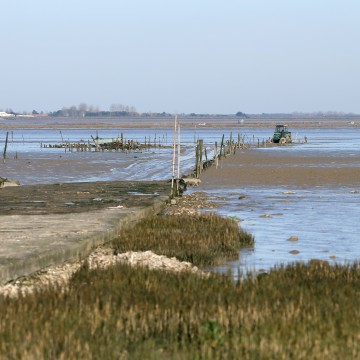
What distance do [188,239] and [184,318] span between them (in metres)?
8.07

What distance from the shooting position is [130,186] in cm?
3072

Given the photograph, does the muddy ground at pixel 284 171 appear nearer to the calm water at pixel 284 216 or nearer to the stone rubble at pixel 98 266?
the calm water at pixel 284 216

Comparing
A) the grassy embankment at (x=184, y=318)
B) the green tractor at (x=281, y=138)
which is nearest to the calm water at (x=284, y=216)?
the grassy embankment at (x=184, y=318)

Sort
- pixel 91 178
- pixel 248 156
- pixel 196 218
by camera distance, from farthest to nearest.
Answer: pixel 248 156, pixel 91 178, pixel 196 218

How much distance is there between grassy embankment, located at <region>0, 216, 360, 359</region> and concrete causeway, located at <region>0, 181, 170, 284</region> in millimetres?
1639

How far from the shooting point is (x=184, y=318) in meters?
8.87

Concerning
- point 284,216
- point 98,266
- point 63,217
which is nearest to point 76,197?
point 284,216

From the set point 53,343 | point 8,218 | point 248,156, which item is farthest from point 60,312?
point 248,156

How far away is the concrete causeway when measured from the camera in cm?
1359

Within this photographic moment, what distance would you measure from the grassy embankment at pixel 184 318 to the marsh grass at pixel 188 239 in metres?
3.49

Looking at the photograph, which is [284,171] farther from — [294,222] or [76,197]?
[294,222]

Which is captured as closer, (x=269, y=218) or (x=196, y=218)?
(x=196, y=218)

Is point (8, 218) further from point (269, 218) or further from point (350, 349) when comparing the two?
point (350, 349)

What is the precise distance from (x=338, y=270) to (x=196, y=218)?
846cm
